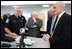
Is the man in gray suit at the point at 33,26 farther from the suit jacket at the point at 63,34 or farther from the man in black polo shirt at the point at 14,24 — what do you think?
the suit jacket at the point at 63,34

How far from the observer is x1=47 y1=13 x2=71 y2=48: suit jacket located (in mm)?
1068

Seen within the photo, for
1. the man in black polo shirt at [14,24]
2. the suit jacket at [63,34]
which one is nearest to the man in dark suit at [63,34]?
the suit jacket at [63,34]

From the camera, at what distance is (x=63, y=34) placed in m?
1.08

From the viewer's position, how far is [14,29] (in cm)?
192

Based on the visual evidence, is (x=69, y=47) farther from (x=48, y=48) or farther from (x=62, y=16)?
(x=62, y=16)

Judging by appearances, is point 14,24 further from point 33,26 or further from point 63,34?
point 63,34

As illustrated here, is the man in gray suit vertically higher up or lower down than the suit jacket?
lower down

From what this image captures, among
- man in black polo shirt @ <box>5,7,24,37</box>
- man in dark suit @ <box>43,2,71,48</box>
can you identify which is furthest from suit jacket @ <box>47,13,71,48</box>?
man in black polo shirt @ <box>5,7,24,37</box>

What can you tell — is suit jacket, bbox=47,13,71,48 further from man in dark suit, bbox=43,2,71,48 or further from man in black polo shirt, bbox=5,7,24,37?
man in black polo shirt, bbox=5,7,24,37

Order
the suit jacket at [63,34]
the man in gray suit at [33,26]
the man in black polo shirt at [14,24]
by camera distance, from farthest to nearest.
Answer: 1. the man in gray suit at [33,26]
2. the man in black polo shirt at [14,24]
3. the suit jacket at [63,34]

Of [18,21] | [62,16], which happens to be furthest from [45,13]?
[62,16]

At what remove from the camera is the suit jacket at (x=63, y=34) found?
1.07 meters

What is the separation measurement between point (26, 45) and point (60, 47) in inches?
16.2

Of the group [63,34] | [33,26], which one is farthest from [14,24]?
[63,34]
